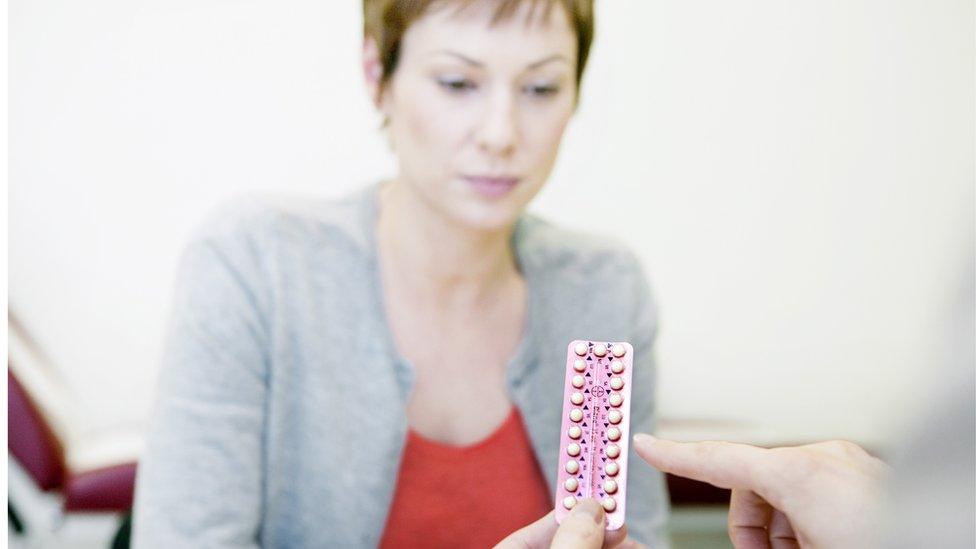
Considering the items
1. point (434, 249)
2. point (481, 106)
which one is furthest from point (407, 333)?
point (481, 106)

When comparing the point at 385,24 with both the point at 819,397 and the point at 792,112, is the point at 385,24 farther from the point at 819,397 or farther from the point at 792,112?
the point at 819,397

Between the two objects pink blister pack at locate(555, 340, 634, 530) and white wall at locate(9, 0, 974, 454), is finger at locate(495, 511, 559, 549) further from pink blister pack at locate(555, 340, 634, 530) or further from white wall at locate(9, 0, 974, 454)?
white wall at locate(9, 0, 974, 454)

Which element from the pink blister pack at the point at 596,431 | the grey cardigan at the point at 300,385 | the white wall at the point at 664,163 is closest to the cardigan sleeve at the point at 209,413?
the grey cardigan at the point at 300,385

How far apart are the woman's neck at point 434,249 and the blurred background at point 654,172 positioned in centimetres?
5

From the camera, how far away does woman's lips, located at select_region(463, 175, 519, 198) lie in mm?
576

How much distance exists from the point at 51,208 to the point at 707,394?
50cm

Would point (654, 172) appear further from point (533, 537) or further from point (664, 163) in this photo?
A: point (533, 537)

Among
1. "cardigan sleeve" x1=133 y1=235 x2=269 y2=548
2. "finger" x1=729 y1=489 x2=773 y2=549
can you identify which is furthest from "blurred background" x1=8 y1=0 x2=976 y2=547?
"finger" x1=729 y1=489 x2=773 y2=549

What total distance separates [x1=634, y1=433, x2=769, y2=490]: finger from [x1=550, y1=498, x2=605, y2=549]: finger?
0.03 m

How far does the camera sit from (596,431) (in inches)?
16.7

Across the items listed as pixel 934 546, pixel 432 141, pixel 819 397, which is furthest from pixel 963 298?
pixel 819 397

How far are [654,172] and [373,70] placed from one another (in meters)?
0.21

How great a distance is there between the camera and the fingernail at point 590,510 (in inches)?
15.4

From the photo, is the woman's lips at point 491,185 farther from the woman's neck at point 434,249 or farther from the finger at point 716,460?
the finger at point 716,460
